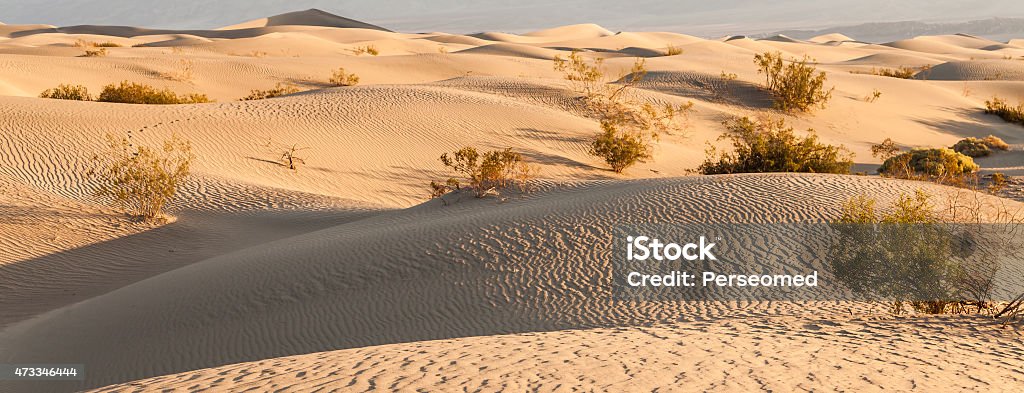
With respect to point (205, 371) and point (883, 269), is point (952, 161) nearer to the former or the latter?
point (883, 269)

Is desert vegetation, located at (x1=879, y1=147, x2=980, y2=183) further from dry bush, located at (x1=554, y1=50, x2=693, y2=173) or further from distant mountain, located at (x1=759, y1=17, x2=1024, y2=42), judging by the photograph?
distant mountain, located at (x1=759, y1=17, x2=1024, y2=42)

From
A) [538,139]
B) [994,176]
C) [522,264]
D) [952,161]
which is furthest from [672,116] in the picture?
[522,264]

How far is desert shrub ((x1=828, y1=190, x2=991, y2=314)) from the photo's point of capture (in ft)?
20.4

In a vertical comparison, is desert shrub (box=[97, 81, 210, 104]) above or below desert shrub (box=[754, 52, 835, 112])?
above

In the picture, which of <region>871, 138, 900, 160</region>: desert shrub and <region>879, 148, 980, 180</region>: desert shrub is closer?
<region>879, 148, 980, 180</region>: desert shrub

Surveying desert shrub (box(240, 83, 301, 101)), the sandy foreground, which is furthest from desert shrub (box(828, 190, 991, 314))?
desert shrub (box(240, 83, 301, 101))

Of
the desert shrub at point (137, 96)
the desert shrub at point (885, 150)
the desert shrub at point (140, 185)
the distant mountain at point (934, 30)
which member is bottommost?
the desert shrub at point (885, 150)

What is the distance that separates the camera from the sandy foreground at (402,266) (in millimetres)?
4594

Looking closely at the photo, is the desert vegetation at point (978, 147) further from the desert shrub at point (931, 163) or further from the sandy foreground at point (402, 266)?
the desert shrub at point (931, 163)

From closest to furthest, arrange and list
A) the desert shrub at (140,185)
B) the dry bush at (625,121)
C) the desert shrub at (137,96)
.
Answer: the desert shrub at (140,185)
the dry bush at (625,121)
the desert shrub at (137,96)

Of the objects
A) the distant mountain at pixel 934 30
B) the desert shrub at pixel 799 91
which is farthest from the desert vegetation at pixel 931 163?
the distant mountain at pixel 934 30

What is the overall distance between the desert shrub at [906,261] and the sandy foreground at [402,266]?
0.39 meters

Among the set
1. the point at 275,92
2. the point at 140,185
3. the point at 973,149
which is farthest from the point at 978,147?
the point at 275,92

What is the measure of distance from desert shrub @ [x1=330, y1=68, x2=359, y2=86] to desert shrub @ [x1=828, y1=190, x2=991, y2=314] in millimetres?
24420
